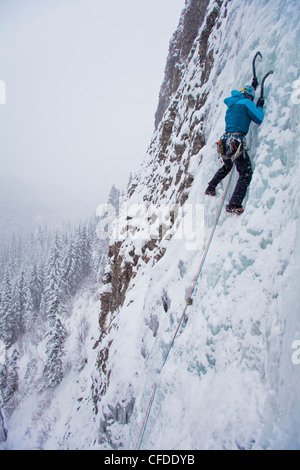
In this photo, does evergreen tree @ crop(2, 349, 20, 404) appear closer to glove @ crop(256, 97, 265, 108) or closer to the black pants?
the black pants

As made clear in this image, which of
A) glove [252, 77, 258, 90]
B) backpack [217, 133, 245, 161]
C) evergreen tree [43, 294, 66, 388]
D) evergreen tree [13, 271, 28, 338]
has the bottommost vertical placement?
evergreen tree [13, 271, 28, 338]

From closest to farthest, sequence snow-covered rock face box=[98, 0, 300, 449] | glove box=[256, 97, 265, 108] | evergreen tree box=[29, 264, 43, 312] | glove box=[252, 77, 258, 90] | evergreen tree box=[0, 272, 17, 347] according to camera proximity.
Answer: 1. snow-covered rock face box=[98, 0, 300, 449]
2. glove box=[256, 97, 265, 108]
3. glove box=[252, 77, 258, 90]
4. evergreen tree box=[0, 272, 17, 347]
5. evergreen tree box=[29, 264, 43, 312]

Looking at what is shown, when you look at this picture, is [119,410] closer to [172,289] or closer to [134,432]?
[134,432]

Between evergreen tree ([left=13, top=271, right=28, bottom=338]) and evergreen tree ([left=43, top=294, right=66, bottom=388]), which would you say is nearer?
evergreen tree ([left=43, top=294, right=66, bottom=388])

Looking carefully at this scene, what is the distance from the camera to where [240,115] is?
3615 millimetres

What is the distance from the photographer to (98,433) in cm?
640

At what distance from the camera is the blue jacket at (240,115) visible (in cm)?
348

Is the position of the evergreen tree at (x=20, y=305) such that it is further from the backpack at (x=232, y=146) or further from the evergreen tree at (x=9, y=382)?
the backpack at (x=232, y=146)

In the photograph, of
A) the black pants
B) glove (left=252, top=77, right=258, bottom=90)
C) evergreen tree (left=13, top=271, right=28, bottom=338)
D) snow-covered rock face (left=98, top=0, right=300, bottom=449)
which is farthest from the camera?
evergreen tree (left=13, top=271, right=28, bottom=338)

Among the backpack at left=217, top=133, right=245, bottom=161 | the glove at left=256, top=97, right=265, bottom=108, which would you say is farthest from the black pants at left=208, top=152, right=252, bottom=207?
the glove at left=256, top=97, right=265, bottom=108

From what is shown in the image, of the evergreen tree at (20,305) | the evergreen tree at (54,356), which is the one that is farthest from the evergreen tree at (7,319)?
the evergreen tree at (54,356)

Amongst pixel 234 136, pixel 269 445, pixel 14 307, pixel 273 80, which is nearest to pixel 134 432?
pixel 269 445

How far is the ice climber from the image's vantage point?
344 centimetres

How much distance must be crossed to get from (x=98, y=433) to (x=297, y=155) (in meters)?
8.99
